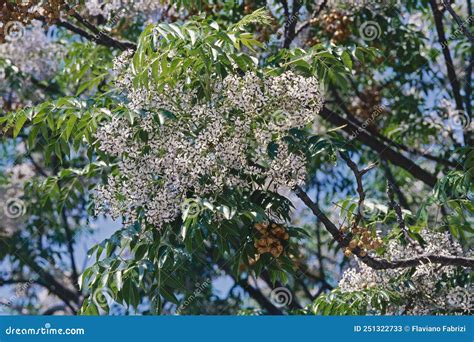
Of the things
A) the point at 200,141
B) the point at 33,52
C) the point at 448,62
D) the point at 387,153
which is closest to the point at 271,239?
the point at 200,141

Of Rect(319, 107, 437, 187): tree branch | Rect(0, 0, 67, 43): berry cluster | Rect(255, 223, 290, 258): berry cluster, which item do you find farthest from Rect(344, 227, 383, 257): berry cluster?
Rect(319, 107, 437, 187): tree branch

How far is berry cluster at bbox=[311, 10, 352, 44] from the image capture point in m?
6.27

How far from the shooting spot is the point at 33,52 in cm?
739

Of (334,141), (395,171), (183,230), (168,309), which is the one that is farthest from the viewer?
(395,171)

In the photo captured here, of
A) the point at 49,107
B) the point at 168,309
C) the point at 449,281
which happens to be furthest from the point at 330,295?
the point at 168,309

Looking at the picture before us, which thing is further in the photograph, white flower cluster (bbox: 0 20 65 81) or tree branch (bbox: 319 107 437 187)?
white flower cluster (bbox: 0 20 65 81)

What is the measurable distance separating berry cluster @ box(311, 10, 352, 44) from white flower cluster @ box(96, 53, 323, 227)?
2.31 m

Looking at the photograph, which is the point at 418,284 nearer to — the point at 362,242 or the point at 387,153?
the point at 362,242

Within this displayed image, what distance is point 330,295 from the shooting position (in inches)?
175

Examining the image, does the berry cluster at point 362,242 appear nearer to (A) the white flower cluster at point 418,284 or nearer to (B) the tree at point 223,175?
(B) the tree at point 223,175

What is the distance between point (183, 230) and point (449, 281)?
1.49 m

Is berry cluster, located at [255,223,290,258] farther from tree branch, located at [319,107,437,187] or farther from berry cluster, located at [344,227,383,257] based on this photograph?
tree branch, located at [319,107,437,187]

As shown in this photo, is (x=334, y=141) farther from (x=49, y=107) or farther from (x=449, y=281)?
(x=49, y=107)

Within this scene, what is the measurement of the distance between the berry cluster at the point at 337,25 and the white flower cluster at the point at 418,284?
213 centimetres
